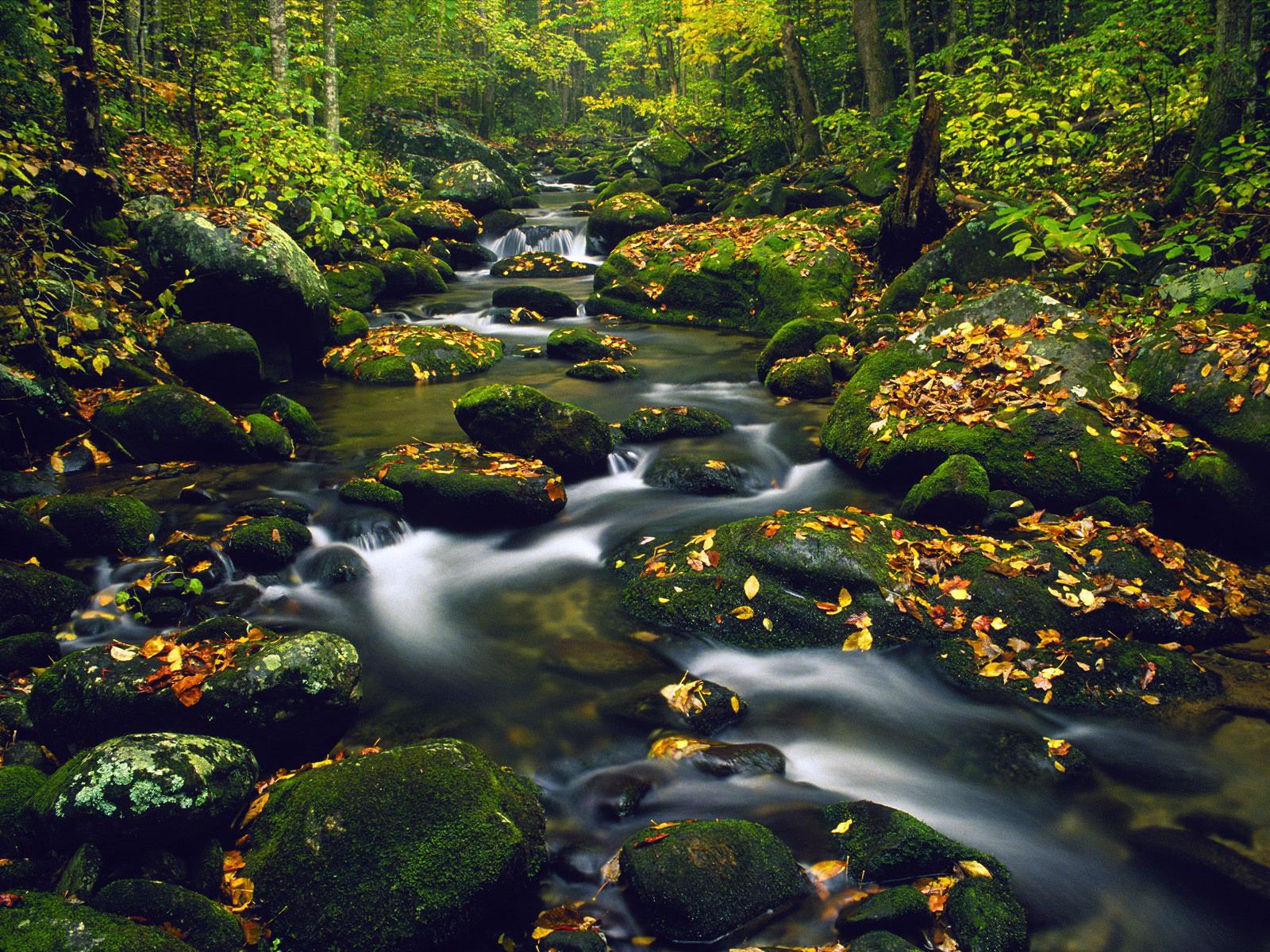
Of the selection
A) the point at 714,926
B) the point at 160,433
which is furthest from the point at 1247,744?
the point at 160,433

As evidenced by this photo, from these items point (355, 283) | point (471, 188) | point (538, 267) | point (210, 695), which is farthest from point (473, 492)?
point (471, 188)

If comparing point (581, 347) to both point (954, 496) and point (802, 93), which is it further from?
point (802, 93)

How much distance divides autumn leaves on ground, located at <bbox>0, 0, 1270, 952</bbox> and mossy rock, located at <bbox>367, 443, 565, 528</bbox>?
0.05 meters

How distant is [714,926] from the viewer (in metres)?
3.15

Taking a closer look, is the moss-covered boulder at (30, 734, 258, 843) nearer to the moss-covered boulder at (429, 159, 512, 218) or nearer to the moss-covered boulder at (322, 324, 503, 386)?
the moss-covered boulder at (322, 324, 503, 386)

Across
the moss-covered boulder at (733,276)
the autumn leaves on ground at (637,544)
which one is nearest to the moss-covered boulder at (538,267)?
the moss-covered boulder at (733,276)

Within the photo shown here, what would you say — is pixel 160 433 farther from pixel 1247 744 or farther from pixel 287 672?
pixel 1247 744

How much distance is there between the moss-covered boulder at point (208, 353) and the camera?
9234 millimetres

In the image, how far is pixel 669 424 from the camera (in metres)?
8.92

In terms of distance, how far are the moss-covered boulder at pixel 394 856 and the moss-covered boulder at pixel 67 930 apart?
466 millimetres

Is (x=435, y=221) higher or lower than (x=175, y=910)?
higher

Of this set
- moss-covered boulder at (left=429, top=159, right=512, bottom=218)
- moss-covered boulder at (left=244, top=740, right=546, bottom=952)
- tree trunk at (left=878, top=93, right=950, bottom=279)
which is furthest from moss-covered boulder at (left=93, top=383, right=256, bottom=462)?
moss-covered boulder at (left=429, top=159, right=512, bottom=218)

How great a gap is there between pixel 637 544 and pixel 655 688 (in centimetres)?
192

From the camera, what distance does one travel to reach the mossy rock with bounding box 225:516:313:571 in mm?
5957
